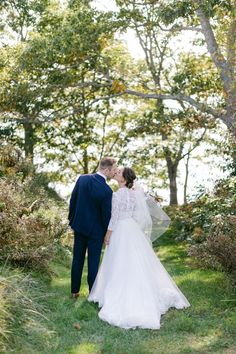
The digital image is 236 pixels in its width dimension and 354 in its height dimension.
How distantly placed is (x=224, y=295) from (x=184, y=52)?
50.9 feet

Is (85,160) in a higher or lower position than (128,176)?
higher

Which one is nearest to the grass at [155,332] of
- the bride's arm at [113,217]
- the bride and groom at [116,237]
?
the bride and groom at [116,237]

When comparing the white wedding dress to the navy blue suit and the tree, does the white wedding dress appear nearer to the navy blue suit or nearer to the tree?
the navy blue suit

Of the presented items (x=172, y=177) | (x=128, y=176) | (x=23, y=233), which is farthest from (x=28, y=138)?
(x=128, y=176)

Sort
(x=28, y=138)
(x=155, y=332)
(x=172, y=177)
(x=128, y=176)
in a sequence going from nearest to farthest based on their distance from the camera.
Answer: (x=155, y=332), (x=128, y=176), (x=28, y=138), (x=172, y=177)

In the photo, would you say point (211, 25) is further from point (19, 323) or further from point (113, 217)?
point (19, 323)

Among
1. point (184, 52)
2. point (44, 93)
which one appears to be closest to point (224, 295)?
point (44, 93)

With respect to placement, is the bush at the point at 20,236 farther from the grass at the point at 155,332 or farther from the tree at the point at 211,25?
the tree at the point at 211,25

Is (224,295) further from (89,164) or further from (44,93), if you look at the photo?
(89,164)

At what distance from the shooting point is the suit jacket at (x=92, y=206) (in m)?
7.29

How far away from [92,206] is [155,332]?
2075 mm

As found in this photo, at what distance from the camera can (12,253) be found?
8422 mm

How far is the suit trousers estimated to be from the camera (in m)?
7.46

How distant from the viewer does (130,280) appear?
6.77m
